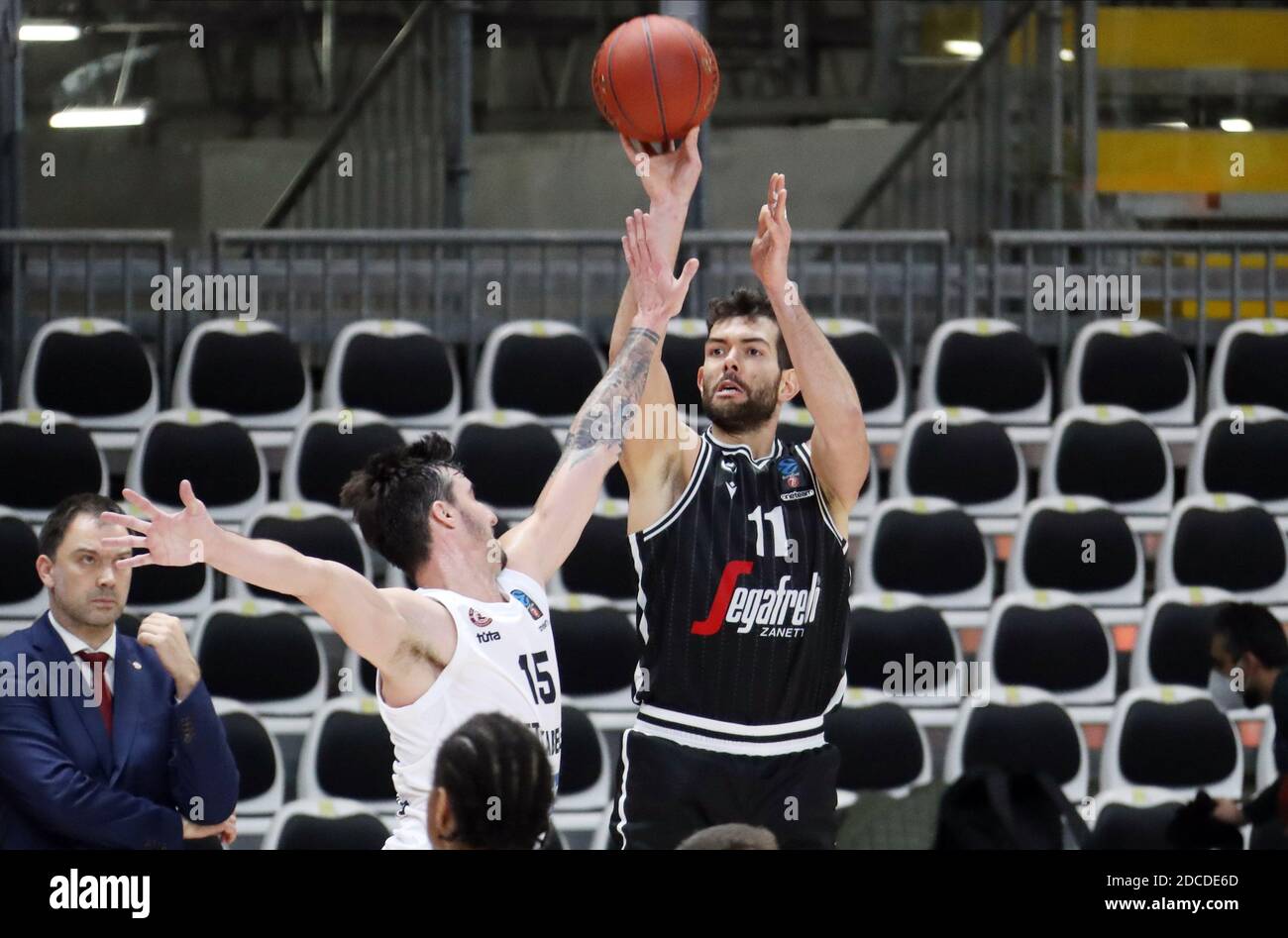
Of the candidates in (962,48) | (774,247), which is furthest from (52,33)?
(774,247)

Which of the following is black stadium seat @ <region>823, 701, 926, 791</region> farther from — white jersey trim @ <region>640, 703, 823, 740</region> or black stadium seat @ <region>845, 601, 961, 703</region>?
white jersey trim @ <region>640, 703, 823, 740</region>

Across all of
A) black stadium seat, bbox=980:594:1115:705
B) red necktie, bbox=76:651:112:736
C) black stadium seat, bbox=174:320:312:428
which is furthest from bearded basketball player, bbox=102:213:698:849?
black stadium seat, bbox=174:320:312:428

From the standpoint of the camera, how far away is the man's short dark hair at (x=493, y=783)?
292 cm

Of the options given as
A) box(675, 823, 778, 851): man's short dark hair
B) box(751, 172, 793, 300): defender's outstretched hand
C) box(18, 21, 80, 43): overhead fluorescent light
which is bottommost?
box(675, 823, 778, 851): man's short dark hair

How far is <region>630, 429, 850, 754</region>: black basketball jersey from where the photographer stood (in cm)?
490

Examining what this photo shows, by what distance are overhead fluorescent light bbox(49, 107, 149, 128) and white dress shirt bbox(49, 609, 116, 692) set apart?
27.1ft

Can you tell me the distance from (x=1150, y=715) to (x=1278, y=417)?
1844mm

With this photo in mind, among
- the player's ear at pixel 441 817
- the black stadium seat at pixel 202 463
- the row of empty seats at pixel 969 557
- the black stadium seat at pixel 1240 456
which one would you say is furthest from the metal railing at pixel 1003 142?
the player's ear at pixel 441 817

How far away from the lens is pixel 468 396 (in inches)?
338

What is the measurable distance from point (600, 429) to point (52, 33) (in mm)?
9115

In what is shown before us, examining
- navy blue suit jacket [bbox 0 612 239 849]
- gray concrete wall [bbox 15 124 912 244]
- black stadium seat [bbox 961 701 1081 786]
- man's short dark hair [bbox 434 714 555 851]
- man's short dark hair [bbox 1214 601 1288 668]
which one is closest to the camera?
man's short dark hair [bbox 434 714 555 851]

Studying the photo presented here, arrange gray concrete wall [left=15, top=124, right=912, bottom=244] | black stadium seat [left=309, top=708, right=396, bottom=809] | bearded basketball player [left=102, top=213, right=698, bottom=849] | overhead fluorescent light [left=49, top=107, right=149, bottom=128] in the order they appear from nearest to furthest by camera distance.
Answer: bearded basketball player [left=102, top=213, right=698, bottom=849]
black stadium seat [left=309, top=708, right=396, bottom=809]
gray concrete wall [left=15, top=124, right=912, bottom=244]
overhead fluorescent light [left=49, top=107, right=149, bottom=128]
